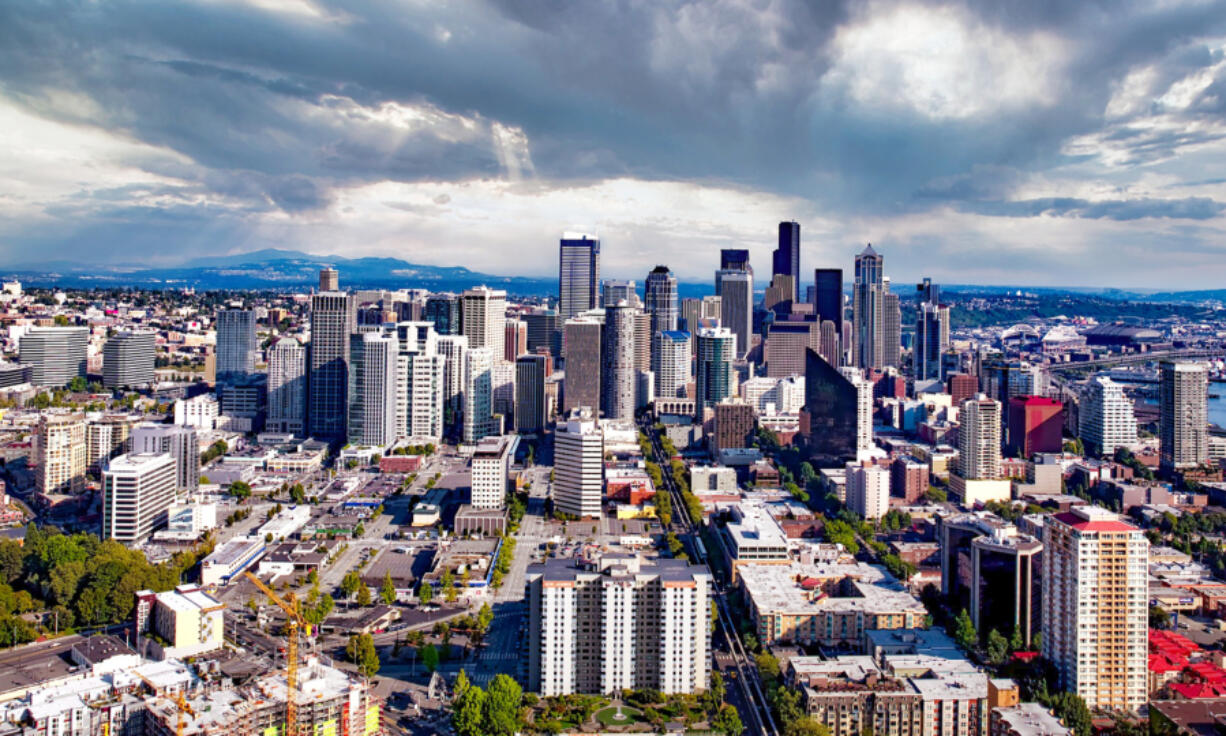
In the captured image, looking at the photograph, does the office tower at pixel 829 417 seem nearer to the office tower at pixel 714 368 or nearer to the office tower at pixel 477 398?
the office tower at pixel 714 368

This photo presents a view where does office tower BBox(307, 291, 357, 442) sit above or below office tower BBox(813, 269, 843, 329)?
below

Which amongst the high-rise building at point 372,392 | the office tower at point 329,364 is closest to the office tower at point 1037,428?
the high-rise building at point 372,392

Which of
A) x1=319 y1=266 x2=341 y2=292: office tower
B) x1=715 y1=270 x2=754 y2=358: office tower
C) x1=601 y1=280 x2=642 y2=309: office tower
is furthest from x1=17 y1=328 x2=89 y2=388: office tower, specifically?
x1=715 y1=270 x2=754 y2=358: office tower

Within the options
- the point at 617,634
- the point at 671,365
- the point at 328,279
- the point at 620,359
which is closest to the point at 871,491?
the point at 617,634

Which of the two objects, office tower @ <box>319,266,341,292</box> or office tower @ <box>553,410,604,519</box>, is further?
office tower @ <box>319,266,341,292</box>

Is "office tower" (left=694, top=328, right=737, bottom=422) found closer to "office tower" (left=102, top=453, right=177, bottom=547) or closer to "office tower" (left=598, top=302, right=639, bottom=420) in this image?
"office tower" (left=598, top=302, right=639, bottom=420)

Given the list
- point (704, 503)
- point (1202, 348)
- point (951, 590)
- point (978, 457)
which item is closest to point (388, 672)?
point (951, 590)

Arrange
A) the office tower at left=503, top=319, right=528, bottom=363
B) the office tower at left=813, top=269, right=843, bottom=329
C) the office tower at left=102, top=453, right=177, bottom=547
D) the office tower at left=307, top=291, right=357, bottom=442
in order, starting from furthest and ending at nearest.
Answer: the office tower at left=813, top=269, right=843, bottom=329 → the office tower at left=503, top=319, right=528, bottom=363 → the office tower at left=307, top=291, right=357, bottom=442 → the office tower at left=102, top=453, right=177, bottom=547
